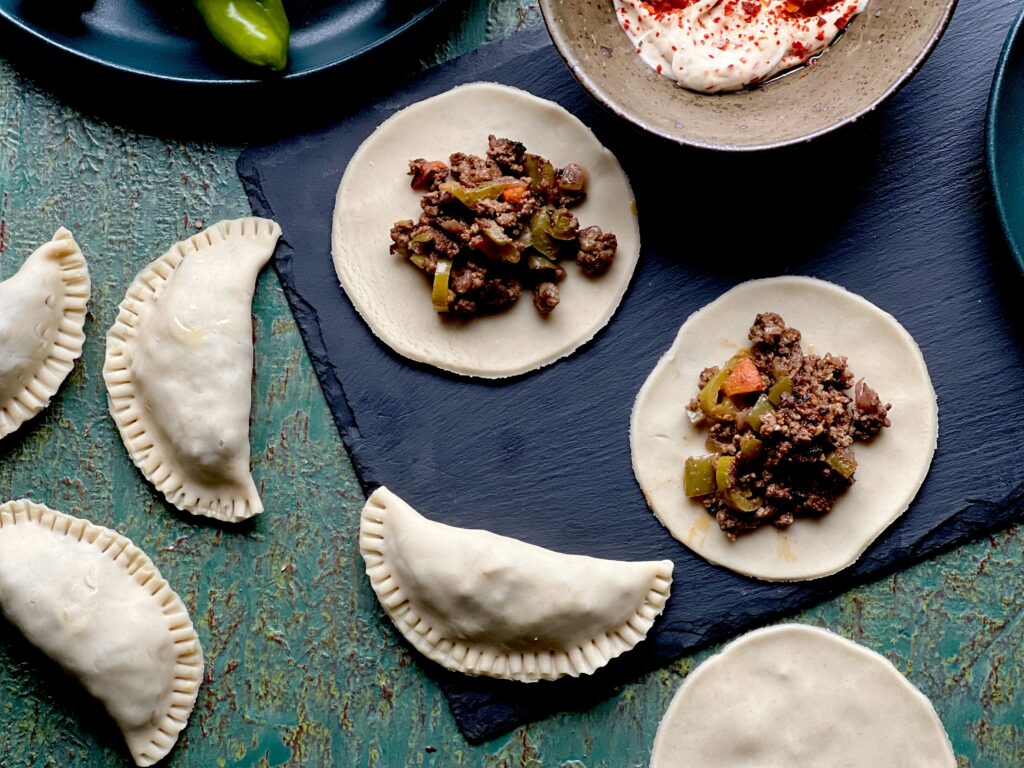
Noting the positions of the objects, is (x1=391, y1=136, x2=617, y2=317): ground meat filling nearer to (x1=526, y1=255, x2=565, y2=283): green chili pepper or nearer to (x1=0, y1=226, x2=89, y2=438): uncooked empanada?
(x1=526, y1=255, x2=565, y2=283): green chili pepper

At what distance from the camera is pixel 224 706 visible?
160 inches

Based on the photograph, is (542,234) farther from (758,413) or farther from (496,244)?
(758,413)

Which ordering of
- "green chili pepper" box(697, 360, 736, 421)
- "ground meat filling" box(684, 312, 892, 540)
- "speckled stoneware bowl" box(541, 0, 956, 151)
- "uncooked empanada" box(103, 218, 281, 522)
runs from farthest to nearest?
1. "uncooked empanada" box(103, 218, 281, 522)
2. "green chili pepper" box(697, 360, 736, 421)
3. "ground meat filling" box(684, 312, 892, 540)
4. "speckled stoneware bowl" box(541, 0, 956, 151)

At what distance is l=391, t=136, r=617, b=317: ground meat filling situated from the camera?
12.8ft

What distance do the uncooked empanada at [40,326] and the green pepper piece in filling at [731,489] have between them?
8.44 feet

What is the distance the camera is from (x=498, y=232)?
3846mm

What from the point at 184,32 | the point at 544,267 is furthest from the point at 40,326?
the point at 544,267

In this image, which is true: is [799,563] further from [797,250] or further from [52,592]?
[52,592]

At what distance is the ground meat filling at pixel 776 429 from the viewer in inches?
148

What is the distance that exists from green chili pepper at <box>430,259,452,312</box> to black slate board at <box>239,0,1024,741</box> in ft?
1.02

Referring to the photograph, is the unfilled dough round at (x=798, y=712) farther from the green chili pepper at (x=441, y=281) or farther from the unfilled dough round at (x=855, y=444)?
the green chili pepper at (x=441, y=281)

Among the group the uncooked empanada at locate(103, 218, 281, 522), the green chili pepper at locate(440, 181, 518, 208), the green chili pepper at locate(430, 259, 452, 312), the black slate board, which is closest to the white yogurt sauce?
the black slate board

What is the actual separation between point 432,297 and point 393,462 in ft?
2.18

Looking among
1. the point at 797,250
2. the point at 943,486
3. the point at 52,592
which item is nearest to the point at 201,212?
the point at 52,592
